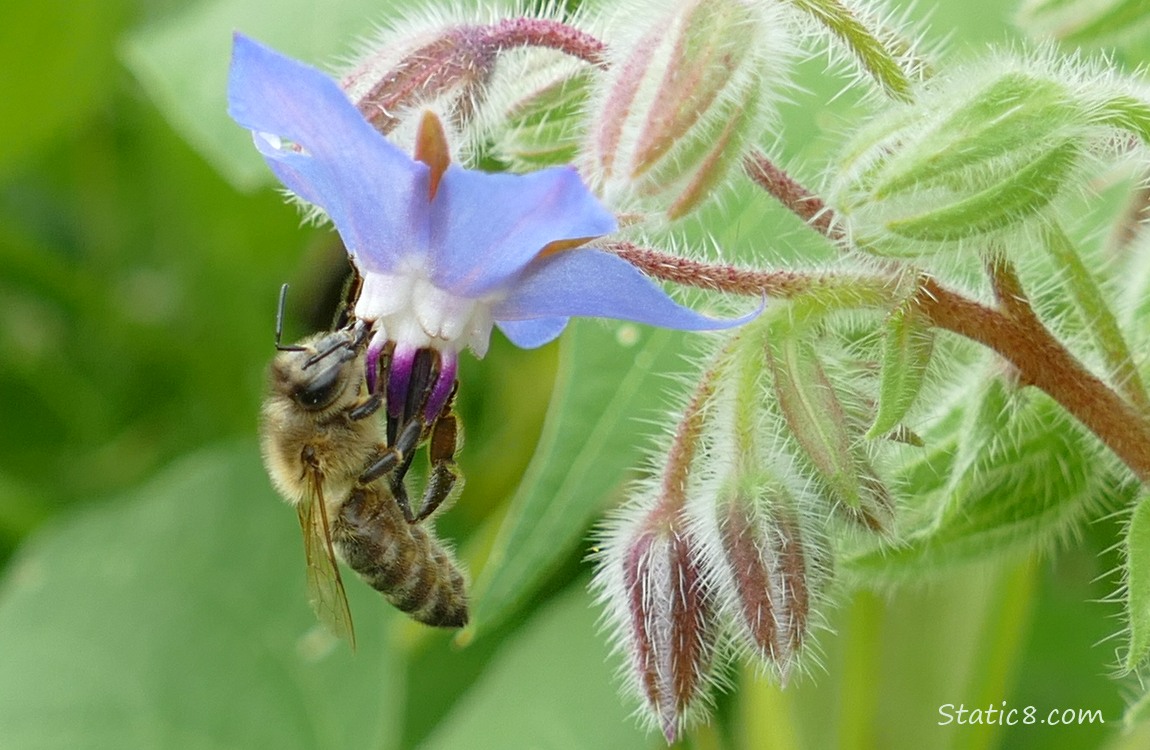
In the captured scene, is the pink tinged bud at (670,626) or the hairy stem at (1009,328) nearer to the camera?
the hairy stem at (1009,328)

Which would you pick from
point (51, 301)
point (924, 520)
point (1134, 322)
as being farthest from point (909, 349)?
point (51, 301)

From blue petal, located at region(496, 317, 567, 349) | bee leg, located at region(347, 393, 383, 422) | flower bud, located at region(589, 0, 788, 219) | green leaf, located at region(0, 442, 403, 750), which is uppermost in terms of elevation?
flower bud, located at region(589, 0, 788, 219)

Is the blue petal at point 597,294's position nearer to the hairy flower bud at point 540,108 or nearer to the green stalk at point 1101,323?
the hairy flower bud at point 540,108

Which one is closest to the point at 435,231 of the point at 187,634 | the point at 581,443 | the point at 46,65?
the point at 581,443

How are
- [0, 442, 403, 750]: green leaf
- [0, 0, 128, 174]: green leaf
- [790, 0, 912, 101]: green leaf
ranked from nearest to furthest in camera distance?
[790, 0, 912, 101]: green leaf
[0, 442, 403, 750]: green leaf
[0, 0, 128, 174]: green leaf

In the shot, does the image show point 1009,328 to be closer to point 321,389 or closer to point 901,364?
point 901,364

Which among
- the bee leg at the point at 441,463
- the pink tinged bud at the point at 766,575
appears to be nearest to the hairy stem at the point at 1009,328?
the pink tinged bud at the point at 766,575

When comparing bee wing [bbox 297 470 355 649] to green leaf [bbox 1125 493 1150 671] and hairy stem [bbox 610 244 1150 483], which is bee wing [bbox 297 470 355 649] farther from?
green leaf [bbox 1125 493 1150 671]

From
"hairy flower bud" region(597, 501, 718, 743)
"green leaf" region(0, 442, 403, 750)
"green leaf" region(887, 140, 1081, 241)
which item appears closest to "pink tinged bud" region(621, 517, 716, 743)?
"hairy flower bud" region(597, 501, 718, 743)
